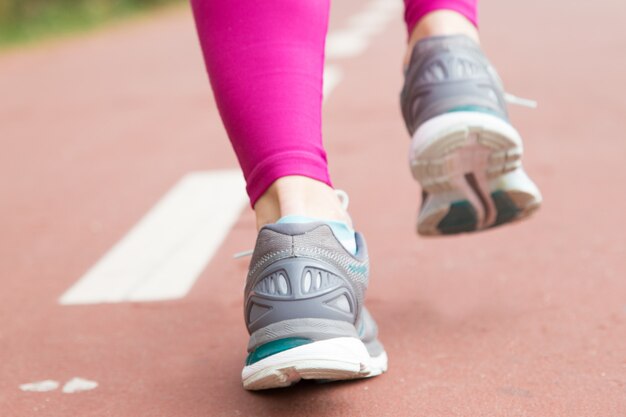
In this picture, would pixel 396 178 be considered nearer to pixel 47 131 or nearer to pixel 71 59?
pixel 47 131

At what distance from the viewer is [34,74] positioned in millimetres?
7848

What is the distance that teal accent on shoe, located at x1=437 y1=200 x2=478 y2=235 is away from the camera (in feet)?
6.93

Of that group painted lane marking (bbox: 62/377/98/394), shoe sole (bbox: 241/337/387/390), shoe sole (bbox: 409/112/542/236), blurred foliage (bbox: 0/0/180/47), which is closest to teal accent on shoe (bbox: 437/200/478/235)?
shoe sole (bbox: 409/112/542/236)

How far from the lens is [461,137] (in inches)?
76.9

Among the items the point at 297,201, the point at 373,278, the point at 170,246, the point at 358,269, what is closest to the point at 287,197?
the point at 297,201

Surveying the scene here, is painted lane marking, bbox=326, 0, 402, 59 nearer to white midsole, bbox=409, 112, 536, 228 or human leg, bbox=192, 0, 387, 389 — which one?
white midsole, bbox=409, 112, 536, 228

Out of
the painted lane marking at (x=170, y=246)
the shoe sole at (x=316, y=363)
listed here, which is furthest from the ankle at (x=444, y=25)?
the painted lane marking at (x=170, y=246)

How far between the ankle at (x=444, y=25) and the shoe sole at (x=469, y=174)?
0.62ft

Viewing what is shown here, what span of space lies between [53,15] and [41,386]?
1189cm

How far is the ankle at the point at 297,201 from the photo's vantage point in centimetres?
168

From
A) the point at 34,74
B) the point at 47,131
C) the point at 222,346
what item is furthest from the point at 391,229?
the point at 34,74

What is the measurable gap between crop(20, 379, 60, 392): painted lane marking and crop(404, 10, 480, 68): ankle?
0.83m

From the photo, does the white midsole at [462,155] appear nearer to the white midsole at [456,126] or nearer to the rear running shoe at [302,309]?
the white midsole at [456,126]

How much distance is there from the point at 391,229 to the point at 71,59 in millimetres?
6188
